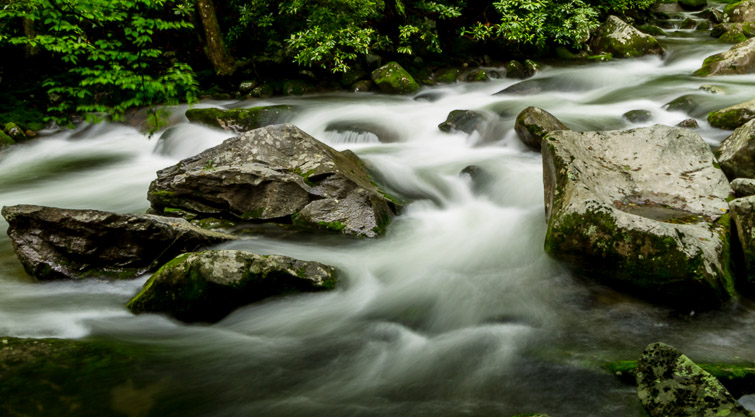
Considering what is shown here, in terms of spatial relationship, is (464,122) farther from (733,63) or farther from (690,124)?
(733,63)

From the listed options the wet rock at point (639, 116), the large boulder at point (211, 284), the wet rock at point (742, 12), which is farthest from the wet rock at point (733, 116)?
the wet rock at point (742, 12)

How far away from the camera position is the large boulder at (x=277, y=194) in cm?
558

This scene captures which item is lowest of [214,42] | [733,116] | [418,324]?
[418,324]

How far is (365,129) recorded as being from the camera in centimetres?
969

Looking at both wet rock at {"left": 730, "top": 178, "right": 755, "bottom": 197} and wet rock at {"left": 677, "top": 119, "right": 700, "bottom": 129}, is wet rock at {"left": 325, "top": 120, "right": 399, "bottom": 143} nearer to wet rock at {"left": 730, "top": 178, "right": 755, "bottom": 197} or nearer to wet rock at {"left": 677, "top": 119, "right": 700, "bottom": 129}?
wet rock at {"left": 677, "top": 119, "right": 700, "bottom": 129}

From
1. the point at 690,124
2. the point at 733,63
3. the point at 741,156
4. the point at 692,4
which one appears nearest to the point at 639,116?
the point at 690,124

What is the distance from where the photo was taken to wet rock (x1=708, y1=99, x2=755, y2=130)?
7.18 m

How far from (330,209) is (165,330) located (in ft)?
7.69

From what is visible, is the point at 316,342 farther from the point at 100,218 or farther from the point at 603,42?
the point at 603,42

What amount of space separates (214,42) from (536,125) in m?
8.99

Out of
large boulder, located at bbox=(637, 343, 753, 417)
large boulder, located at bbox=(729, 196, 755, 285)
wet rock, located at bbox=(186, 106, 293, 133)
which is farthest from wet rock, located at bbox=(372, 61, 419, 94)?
large boulder, located at bbox=(637, 343, 753, 417)

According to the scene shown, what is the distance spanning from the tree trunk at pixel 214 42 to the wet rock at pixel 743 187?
11614mm

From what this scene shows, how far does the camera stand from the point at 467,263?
204 inches

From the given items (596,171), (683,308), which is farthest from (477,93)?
(683,308)
